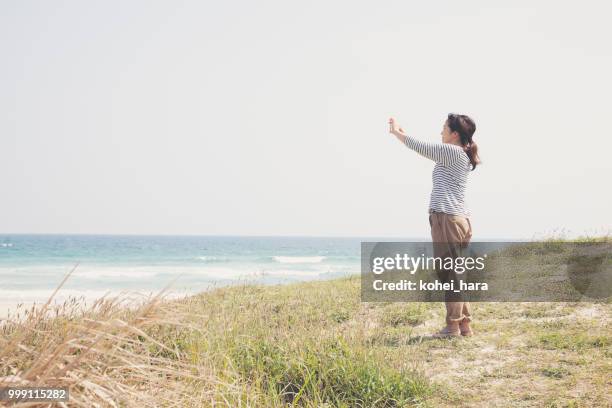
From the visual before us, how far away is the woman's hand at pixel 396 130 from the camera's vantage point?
6.07m

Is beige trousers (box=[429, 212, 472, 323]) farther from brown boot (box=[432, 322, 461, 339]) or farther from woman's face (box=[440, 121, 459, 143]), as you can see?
woman's face (box=[440, 121, 459, 143])

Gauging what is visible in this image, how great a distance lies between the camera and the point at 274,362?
15.5 feet

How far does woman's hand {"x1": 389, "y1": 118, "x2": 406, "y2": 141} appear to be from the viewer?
6070 mm

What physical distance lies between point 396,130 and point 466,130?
3.04 ft

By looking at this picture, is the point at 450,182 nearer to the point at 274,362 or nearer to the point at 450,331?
the point at 450,331

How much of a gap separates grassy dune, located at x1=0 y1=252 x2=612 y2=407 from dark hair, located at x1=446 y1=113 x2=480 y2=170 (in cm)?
222

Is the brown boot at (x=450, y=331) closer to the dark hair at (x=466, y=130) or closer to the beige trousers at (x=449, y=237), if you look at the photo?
the beige trousers at (x=449, y=237)

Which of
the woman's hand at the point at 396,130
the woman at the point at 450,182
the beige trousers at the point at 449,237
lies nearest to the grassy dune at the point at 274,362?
the beige trousers at the point at 449,237

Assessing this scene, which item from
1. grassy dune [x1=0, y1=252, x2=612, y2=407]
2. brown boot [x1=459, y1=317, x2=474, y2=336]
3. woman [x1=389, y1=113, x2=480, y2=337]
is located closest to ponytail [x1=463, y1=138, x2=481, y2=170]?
woman [x1=389, y1=113, x2=480, y2=337]

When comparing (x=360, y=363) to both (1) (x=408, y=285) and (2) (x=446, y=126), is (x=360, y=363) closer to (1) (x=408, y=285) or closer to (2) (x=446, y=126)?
(2) (x=446, y=126)

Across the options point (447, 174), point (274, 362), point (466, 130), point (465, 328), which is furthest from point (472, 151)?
point (274, 362)

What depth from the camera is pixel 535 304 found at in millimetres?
8664

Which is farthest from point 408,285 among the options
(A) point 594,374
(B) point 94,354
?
(B) point 94,354

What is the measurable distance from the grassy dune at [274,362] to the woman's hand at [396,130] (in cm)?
212
